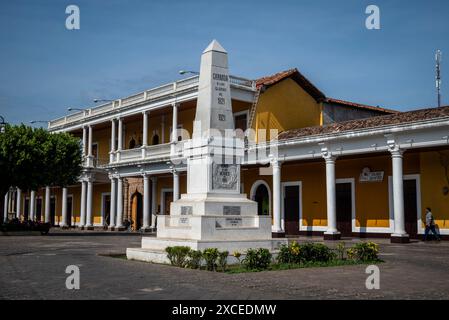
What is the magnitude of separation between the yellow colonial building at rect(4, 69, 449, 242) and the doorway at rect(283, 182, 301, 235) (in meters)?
0.05

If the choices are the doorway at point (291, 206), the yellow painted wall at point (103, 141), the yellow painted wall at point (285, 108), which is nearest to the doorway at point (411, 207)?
the doorway at point (291, 206)

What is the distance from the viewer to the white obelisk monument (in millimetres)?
12070

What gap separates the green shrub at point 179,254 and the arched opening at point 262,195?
56.0 ft

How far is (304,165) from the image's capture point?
26453 millimetres

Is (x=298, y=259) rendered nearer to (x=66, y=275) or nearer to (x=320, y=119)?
(x=66, y=275)

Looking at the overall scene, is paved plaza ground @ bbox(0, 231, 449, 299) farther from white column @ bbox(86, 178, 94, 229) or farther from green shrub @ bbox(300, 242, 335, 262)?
white column @ bbox(86, 178, 94, 229)

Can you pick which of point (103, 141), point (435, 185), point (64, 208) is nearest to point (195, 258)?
point (435, 185)

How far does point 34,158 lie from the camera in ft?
85.3

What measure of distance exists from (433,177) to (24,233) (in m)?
20.1

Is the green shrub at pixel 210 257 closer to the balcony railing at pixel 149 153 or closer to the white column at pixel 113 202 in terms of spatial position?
the balcony railing at pixel 149 153

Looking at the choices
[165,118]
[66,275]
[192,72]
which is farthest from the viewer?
[165,118]

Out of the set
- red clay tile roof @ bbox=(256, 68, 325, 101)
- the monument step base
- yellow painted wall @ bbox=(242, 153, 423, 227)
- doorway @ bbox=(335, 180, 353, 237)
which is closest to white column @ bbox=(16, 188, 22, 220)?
yellow painted wall @ bbox=(242, 153, 423, 227)

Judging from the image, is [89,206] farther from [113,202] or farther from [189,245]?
[189,245]
